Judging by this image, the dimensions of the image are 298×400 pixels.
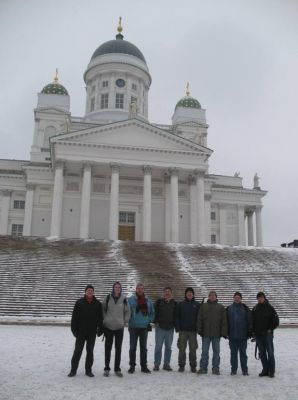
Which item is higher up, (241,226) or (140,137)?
(140,137)

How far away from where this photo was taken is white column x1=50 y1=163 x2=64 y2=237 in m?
34.8

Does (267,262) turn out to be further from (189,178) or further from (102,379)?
(102,379)

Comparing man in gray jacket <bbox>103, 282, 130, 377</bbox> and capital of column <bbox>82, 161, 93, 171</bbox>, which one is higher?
capital of column <bbox>82, 161, 93, 171</bbox>

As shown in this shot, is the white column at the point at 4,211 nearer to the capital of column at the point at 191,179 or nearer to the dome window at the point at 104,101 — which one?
the dome window at the point at 104,101

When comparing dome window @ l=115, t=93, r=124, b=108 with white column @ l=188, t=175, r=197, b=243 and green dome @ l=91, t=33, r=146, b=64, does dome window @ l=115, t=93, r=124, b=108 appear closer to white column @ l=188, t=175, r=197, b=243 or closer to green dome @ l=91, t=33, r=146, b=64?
green dome @ l=91, t=33, r=146, b=64

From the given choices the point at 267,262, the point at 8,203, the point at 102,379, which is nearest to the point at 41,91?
the point at 8,203

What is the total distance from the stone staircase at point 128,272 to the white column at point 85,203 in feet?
25.2

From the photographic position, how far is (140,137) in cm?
3797

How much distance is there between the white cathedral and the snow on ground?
25644 millimetres

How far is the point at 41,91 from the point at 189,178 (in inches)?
986

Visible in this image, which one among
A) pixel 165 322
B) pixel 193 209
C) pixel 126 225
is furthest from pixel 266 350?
pixel 126 225

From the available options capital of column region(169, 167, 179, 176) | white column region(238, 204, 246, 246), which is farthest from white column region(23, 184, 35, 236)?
white column region(238, 204, 246, 246)

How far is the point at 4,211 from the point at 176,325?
37.1m

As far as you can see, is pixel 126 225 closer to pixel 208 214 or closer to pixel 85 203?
pixel 85 203
